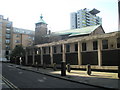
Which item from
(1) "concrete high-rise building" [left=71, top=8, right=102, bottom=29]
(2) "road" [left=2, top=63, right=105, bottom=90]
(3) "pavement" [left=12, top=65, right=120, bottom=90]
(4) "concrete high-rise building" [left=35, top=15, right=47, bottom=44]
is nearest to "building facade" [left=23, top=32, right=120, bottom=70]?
(3) "pavement" [left=12, top=65, right=120, bottom=90]

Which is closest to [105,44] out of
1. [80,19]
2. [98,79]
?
[98,79]

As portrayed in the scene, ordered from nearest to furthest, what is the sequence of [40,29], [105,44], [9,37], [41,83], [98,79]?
[41,83]
[98,79]
[105,44]
[40,29]
[9,37]

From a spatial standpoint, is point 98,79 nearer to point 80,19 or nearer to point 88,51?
point 88,51

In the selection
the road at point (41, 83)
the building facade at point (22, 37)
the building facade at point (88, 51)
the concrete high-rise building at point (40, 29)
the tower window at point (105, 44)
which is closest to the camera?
the road at point (41, 83)

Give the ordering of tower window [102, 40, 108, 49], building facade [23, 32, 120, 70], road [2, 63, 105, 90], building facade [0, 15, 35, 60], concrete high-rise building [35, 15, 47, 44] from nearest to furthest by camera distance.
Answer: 1. road [2, 63, 105, 90]
2. building facade [23, 32, 120, 70]
3. tower window [102, 40, 108, 49]
4. concrete high-rise building [35, 15, 47, 44]
5. building facade [0, 15, 35, 60]

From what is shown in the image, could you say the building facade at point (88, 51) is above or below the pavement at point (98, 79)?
above

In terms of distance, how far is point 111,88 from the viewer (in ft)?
35.2

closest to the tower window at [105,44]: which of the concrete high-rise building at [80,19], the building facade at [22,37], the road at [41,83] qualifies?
the road at [41,83]

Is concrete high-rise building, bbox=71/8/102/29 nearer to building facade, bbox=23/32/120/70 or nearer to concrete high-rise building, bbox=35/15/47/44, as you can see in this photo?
concrete high-rise building, bbox=35/15/47/44

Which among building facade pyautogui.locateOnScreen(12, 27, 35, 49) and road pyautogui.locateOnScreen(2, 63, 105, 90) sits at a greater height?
building facade pyautogui.locateOnScreen(12, 27, 35, 49)

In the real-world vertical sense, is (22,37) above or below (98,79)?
above

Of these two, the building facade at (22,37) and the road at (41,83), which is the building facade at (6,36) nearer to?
the building facade at (22,37)

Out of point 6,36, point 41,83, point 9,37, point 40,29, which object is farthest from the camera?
point 9,37

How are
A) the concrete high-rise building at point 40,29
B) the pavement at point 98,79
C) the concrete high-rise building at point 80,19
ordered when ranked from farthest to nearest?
the concrete high-rise building at point 80,19 < the concrete high-rise building at point 40,29 < the pavement at point 98,79
